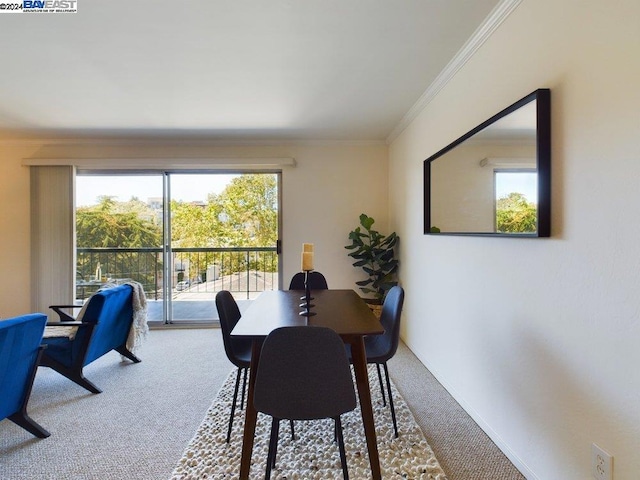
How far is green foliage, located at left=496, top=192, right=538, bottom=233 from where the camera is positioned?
1.43m

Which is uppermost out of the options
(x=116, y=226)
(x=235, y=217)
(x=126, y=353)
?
(x=235, y=217)

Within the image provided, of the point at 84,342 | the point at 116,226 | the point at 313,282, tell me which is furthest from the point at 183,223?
the point at 313,282

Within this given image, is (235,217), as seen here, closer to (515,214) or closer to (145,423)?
(145,423)

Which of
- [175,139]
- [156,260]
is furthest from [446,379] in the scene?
[175,139]

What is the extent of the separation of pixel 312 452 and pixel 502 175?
1795 millimetres

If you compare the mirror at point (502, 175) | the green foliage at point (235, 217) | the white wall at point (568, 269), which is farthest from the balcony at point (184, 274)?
the white wall at point (568, 269)

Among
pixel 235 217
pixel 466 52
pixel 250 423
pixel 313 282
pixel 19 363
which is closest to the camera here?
pixel 250 423

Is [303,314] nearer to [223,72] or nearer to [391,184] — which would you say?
[223,72]

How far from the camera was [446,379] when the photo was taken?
7.85 feet

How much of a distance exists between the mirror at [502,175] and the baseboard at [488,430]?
113cm

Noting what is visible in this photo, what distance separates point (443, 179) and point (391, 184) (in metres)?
1.53

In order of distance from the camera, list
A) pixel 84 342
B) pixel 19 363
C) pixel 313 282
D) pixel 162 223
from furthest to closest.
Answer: pixel 162 223 → pixel 313 282 → pixel 84 342 → pixel 19 363

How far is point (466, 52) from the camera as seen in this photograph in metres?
1.99

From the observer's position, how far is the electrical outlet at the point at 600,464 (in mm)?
1092
